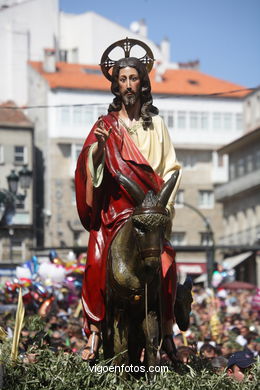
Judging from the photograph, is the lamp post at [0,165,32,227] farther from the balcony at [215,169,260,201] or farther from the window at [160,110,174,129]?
the window at [160,110,174,129]

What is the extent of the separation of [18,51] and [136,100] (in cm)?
7601

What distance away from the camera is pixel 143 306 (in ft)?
32.7

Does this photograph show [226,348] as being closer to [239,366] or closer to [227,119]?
[239,366]

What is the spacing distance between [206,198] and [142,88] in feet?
250

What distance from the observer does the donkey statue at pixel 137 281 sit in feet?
30.3

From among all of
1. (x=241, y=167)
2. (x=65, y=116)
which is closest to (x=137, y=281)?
(x=241, y=167)

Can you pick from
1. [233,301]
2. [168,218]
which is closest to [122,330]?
[168,218]

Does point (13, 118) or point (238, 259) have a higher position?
point (13, 118)

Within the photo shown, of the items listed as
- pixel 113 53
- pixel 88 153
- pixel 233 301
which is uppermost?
pixel 113 53

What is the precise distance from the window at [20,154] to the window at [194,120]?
44.1ft

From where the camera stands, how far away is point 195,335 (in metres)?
18.5

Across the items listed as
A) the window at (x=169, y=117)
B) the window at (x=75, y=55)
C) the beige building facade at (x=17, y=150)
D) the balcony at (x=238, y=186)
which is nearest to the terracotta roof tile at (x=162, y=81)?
the window at (x=169, y=117)

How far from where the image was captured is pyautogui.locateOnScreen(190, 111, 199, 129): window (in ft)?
280

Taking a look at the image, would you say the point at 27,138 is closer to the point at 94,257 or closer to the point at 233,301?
the point at 233,301
